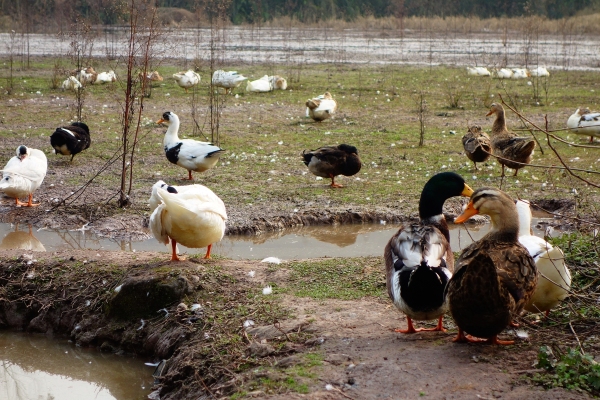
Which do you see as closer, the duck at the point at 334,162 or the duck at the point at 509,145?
the duck at the point at 334,162

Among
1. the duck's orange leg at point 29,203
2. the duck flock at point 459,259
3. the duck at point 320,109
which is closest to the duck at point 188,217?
the duck flock at point 459,259

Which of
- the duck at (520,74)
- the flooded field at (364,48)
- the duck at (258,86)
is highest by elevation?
the flooded field at (364,48)

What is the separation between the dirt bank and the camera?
4.80m

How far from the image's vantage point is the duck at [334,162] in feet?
39.1

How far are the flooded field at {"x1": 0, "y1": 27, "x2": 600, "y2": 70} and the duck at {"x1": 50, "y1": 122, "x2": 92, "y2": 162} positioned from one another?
482 inches

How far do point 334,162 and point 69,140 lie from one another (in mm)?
4763

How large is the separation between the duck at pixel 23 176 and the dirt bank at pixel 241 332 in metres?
2.71

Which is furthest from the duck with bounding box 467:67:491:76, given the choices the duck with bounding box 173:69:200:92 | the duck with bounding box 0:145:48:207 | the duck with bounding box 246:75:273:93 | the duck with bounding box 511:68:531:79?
the duck with bounding box 0:145:48:207

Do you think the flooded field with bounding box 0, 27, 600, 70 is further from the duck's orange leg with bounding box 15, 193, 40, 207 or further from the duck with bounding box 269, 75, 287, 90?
the duck's orange leg with bounding box 15, 193, 40, 207

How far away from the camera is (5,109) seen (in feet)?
59.9

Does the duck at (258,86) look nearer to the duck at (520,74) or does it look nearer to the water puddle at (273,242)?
the duck at (520,74)

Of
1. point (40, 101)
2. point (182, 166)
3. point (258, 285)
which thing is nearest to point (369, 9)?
point (40, 101)

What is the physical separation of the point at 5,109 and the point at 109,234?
10148 millimetres

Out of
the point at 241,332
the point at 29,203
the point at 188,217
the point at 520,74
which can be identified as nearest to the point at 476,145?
the point at 188,217
